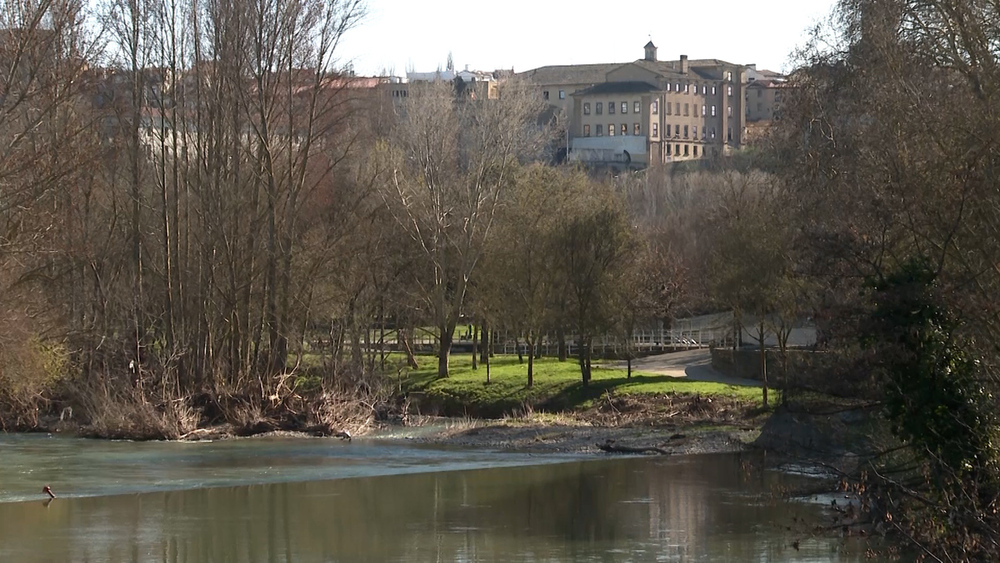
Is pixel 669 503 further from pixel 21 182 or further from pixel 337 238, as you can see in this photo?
pixel 337 238

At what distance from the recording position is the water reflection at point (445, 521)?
68.9ft

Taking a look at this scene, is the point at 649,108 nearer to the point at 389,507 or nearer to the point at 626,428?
the point at 626,428

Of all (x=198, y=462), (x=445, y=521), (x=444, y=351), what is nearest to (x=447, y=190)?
(x=444, y=351)

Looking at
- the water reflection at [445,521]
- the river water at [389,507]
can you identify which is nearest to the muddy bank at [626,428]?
the river water at [389,507]

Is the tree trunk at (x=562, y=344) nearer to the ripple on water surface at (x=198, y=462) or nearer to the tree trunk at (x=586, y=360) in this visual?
the tree trunk at (x=586, y=360)

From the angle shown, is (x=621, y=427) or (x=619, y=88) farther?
(x=619, y=88)

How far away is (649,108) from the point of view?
12494 centimetres

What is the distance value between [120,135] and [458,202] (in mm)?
14537

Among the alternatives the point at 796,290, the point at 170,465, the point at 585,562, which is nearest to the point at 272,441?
the point at 170,465

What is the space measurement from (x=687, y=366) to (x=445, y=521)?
28.0 m

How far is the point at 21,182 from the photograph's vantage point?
2673cm

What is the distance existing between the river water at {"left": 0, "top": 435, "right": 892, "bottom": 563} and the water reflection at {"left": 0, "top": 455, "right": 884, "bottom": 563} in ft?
0.14

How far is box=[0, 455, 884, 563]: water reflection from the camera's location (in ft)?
68.9

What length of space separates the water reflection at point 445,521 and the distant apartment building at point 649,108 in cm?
9417
